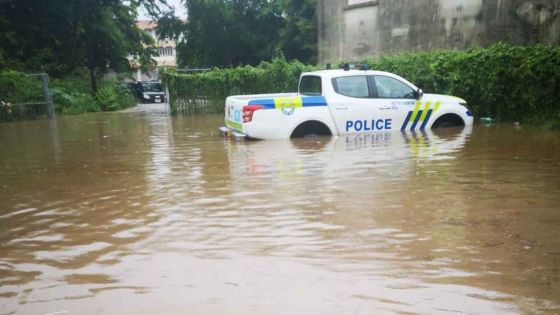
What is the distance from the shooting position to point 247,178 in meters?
7.01

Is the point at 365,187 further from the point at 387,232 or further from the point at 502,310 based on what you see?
the point at 502,310

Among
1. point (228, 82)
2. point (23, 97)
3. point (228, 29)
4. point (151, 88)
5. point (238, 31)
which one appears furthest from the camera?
point (228, 29)

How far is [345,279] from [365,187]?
270 cm

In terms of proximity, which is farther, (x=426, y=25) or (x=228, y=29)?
(x=228, y=29)

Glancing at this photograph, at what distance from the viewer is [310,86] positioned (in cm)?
1069

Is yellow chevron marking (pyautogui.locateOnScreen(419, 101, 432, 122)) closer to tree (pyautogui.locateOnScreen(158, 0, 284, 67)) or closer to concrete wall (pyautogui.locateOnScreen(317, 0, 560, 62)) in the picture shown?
concrete wall (pyautogui.locateOnScreen(317, 0, 560, 62))

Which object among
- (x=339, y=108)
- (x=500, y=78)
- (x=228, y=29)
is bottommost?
(x=339, y=108)

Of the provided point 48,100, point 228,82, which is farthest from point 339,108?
point 48,100

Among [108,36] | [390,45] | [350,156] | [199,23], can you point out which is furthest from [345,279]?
[199,23]

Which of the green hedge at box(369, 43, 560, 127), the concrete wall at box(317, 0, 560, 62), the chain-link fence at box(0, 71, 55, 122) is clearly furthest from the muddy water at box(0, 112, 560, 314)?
the chain-link fence at box(0, 71, 55, 122)

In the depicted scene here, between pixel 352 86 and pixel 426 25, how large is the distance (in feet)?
39.7

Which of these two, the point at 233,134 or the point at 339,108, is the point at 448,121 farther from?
the point at 233,134

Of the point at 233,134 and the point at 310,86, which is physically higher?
the point at 310,86

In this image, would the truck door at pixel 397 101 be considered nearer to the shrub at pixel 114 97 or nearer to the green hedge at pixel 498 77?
the green hedge at pixel 498 77
